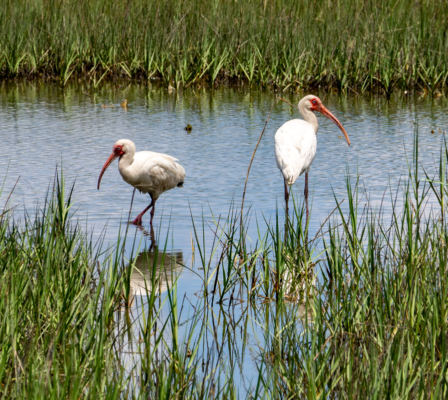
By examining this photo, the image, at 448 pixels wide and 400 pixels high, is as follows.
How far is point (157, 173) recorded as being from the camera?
6711 millimetres

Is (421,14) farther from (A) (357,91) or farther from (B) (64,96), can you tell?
(B) (64,96)

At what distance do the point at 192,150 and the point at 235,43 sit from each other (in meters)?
4.30

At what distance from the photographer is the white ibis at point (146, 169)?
6.74 metres

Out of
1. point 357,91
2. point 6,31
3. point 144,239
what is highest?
point 6,31

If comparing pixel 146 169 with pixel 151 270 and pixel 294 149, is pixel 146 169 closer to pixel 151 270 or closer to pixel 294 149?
pixel 294 149

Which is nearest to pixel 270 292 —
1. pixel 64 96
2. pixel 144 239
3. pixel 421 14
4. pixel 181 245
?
pixel 181 245

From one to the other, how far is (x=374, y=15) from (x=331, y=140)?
4094 millimetres

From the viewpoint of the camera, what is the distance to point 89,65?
13.5 metres

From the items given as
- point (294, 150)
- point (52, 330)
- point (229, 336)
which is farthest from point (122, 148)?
point (52, 330)

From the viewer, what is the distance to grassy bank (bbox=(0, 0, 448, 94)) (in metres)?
12.2

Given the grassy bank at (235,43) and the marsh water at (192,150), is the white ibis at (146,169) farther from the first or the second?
the grassy bank at (235,43)

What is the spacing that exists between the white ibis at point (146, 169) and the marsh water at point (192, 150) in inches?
8.0

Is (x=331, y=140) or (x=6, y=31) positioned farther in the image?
(x=6, y=31)

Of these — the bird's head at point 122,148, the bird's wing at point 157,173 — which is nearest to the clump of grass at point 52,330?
the bird's wing at point 157,173
